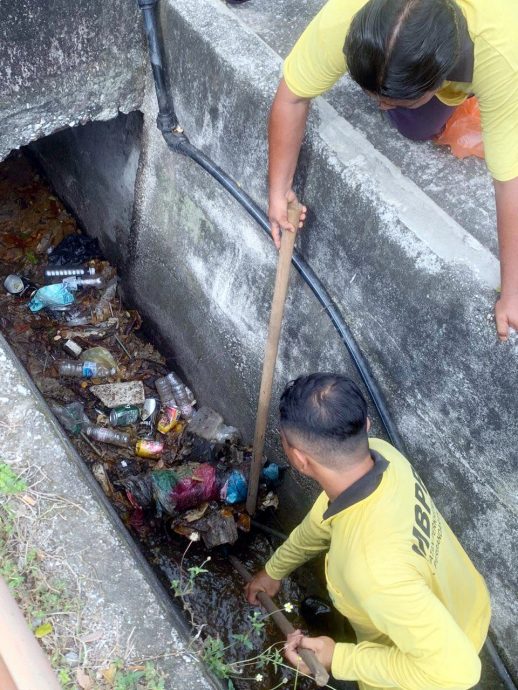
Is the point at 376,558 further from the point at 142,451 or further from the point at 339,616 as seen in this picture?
the point at 142,451

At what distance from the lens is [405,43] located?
1.99 m

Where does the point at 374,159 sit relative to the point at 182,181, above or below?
above

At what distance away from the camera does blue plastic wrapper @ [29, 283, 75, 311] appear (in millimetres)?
5121

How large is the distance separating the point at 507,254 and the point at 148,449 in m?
2.89

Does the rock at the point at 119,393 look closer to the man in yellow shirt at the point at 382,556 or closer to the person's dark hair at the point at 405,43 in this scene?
the man in yellow shirt at the point at 382,556

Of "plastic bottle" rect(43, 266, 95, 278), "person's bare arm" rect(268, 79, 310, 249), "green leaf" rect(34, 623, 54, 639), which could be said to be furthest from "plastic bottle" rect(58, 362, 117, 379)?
"green leaf" rect(34, 623, 54, 639)

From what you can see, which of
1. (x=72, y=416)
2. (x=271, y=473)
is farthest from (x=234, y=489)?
(x=72, y=416)

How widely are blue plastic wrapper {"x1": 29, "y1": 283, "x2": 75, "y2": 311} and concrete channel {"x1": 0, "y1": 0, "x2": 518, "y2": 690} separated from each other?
102 centimetres

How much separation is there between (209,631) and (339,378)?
7.18 ft

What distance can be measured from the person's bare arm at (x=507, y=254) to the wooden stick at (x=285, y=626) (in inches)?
57.9

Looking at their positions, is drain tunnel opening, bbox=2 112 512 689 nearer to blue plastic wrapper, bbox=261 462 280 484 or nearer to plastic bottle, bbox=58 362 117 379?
plastic bottle, bbox=58 362 117 379

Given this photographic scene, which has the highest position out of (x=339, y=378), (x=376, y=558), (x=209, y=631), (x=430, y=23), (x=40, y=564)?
(x=430, y=23)

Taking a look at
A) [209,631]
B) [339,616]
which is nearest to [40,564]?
[209,631]

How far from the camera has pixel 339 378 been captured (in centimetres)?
232
